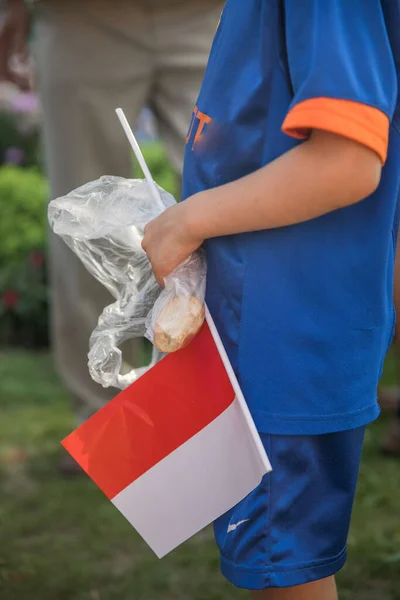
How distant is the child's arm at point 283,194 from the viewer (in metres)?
1.06

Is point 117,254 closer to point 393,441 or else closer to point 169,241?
point 169,241

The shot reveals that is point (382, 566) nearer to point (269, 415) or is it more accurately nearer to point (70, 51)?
point (269, 415)

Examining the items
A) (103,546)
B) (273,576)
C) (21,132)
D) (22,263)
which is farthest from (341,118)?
(21,132)

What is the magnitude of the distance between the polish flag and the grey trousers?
1.49 metres

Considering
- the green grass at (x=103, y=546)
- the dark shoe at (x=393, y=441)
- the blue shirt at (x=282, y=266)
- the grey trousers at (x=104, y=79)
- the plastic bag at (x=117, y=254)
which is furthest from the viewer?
the dark shoe at (x=393, y=441)

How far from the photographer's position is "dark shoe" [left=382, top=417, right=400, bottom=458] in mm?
2805

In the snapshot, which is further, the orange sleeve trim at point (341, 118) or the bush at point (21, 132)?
the bush at point (21, 132)

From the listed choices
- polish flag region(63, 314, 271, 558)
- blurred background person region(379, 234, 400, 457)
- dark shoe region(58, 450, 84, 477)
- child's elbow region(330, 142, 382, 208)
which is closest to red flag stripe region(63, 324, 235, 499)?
polish flag region(63, 314, 271, 558)

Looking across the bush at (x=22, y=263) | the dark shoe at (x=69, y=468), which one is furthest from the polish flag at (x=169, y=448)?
the bush at (x=22, y=263)

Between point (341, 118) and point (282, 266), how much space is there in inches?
9.2

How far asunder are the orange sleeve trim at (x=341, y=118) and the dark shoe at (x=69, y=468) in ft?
6.06

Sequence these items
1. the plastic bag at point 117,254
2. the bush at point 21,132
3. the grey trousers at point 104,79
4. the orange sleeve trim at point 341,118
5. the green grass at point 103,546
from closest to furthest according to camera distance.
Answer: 1. the orange sleeve trim at point 341,118
2. the plastic bag at point 117,254
3. the green grass at point 103,546
4. the grey trousers at point 104,79
5. the bush at point 21,132

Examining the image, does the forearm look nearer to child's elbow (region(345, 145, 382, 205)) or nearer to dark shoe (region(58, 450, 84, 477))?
child's elbow (region(345, 145, 382, 205))

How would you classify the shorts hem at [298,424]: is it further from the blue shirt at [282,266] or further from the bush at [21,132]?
the bush at [21,132]
